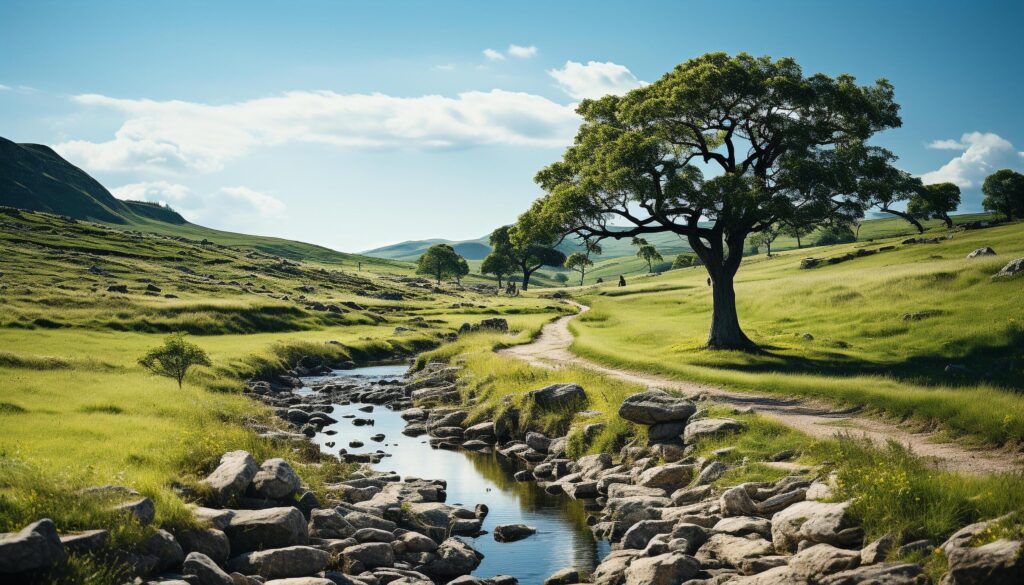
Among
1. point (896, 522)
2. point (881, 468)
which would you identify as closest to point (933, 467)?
point (881, 468)

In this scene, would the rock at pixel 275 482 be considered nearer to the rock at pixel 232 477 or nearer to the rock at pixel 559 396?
the rock at pixel 232 477

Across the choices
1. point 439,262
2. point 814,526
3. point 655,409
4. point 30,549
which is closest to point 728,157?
point 655,409

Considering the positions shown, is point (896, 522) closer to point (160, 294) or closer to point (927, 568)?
point (927, 568)

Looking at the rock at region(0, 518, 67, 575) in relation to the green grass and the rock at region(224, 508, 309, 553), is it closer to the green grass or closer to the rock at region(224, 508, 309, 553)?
the rock at region(224, 508, 309, 553)

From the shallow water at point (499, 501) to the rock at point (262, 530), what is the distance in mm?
4913

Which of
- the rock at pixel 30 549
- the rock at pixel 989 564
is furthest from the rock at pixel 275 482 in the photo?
the rock at pixel 989 564

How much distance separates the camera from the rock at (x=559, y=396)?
107 ft

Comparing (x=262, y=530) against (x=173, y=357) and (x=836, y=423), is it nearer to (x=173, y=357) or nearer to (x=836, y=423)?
(x=836, y=423)

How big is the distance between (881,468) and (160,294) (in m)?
89.6

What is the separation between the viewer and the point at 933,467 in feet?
57.2

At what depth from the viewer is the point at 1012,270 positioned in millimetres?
46625

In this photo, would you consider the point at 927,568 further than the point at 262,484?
No

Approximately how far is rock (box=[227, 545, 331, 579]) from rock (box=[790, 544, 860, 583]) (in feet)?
34.5

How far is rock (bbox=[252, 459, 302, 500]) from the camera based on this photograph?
19156 mm
